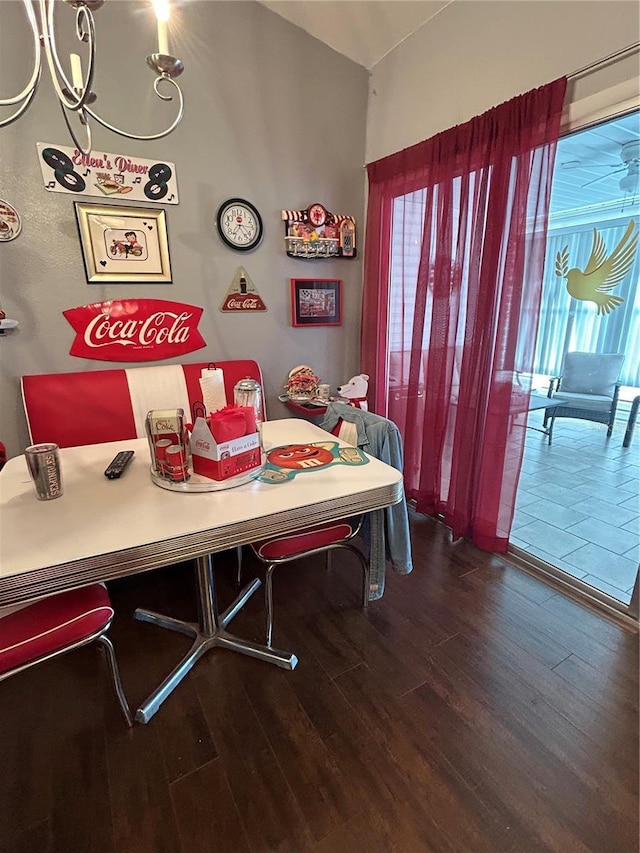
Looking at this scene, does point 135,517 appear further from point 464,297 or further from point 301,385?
point 464,297

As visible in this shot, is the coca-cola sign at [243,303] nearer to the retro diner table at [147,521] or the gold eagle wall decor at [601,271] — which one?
the retro diner table at [147,521]

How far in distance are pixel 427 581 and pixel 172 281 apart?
7.10 feet

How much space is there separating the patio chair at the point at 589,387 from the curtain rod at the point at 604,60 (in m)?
1.44

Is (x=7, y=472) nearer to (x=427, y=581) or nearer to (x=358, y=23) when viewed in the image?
(x=427, y=581)

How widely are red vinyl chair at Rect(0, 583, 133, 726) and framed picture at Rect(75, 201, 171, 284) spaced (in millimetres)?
1690

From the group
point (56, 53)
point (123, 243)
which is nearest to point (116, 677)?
point (56, 53)

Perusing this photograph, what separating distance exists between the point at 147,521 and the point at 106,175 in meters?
1.95

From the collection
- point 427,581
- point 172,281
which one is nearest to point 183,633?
point 427,581

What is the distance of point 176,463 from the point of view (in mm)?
1331

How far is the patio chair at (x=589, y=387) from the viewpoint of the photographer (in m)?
2.69

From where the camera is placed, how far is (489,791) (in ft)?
4.00

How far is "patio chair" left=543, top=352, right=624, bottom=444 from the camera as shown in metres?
2.69

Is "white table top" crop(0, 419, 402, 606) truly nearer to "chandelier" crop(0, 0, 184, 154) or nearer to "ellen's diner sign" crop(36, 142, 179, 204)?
"chandelier" crop(0, 0, 184, 154)

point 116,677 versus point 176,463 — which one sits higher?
point 176,463
